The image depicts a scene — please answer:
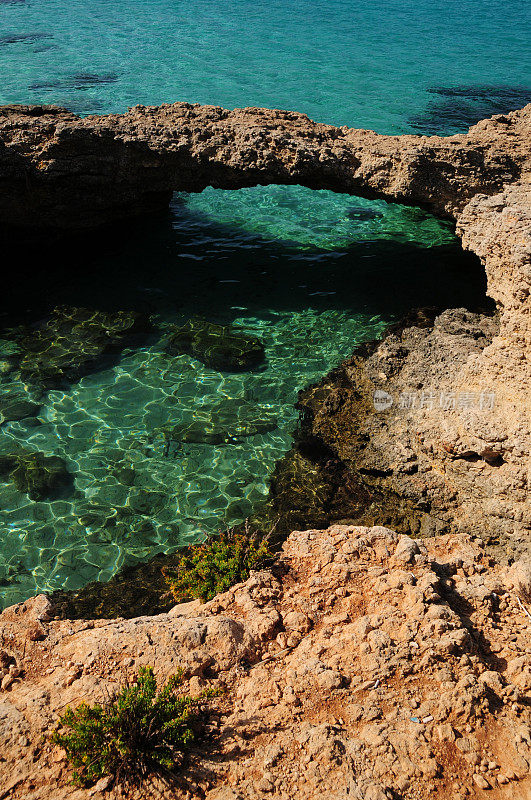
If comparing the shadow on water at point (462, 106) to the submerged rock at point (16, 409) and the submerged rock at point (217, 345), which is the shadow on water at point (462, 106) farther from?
the submerged rock at point (16, 409)

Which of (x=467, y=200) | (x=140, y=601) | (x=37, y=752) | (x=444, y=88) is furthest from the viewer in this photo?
(x=444, y=88)

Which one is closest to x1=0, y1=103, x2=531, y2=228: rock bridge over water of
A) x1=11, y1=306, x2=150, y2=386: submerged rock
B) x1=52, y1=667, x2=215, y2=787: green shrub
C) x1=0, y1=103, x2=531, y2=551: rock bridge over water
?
x1=0, y1=103, x2=531, y2=551: rock bridge over water

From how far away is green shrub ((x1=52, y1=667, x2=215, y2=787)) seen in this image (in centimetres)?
345

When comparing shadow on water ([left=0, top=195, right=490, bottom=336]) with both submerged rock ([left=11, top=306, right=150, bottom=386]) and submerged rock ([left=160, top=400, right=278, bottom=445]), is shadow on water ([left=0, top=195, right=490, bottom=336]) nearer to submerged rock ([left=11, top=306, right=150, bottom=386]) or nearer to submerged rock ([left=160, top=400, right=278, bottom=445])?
submerged rock ([left=11, top=306, right=150, bottom=386])

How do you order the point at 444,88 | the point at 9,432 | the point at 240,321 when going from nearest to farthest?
the point at 9,432
the point at 240,321
the point at 444,88

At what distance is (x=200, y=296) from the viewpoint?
1041cm

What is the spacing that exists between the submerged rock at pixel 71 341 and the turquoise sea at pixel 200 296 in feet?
0.63

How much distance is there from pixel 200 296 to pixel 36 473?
176 inches

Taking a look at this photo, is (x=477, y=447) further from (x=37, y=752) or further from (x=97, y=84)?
(x=97, y=84)

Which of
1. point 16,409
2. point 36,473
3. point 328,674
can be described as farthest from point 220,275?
point 328,674

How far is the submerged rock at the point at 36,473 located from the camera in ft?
23.0

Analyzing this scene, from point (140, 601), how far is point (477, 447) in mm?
3794

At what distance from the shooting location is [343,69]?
23.0m

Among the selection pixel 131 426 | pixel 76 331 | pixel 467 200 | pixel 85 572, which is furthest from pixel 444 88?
pixel 85 572
